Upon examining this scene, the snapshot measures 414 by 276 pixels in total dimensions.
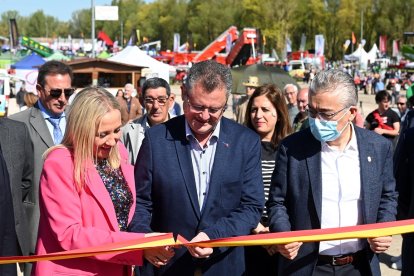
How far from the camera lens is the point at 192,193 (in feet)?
10.9

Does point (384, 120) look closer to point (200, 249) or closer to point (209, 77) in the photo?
point (209, 77)

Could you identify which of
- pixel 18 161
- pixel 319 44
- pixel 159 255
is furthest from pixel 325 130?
pixel 319 44

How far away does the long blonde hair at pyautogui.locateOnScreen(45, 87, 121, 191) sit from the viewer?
3.09 metres

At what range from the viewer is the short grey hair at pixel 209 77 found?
10.5ft

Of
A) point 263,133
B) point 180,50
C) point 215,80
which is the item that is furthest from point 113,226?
point 180,50

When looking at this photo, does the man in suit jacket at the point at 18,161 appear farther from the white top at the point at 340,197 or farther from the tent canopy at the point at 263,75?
the tent canopy at the point at 263,75

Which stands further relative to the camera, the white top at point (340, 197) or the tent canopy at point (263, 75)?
the tent canopy at point (263, 75)

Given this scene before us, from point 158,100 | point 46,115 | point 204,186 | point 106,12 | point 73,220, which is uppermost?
point 106,12

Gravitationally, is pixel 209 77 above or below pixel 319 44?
below

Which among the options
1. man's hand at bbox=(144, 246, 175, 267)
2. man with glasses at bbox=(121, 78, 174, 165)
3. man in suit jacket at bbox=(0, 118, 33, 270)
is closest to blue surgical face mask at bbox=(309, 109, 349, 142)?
man's hand at bbox=(144, 246, 175, 267)

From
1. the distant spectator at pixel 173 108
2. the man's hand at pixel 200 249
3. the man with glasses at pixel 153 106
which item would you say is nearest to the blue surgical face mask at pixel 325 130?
the man's hand at pixel 200 249

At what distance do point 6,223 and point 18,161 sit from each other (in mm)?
861

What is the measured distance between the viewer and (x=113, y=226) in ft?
10.3

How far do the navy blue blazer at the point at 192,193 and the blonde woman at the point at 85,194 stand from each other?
0.19 metres
